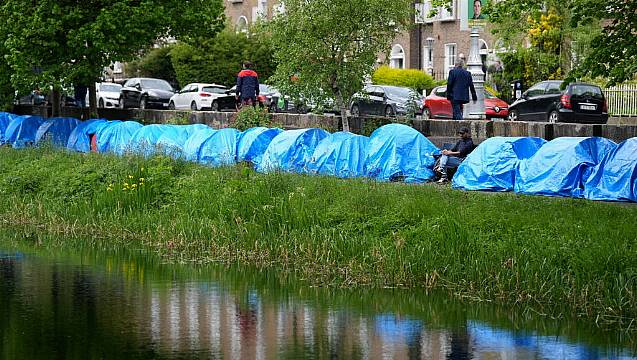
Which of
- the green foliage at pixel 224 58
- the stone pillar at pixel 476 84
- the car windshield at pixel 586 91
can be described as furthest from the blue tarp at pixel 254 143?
the green foliage at pixel 224 58

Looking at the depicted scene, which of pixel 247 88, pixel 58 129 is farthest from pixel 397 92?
pixel 58 129

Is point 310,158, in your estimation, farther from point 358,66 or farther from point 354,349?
point 354,349

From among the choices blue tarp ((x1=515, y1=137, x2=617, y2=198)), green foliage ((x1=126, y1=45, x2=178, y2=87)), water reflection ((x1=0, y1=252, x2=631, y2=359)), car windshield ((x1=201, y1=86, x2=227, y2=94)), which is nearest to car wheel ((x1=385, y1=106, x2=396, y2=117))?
car windshield ((x1=201, y1=86, x2=227, y2=94))

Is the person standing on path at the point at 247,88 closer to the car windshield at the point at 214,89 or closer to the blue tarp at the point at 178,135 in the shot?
the blue tarp at the point at 178,135

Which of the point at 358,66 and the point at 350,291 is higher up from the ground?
the point at 358,66

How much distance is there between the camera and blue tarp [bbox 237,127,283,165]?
92.4 feet

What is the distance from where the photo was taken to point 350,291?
57.3 ft

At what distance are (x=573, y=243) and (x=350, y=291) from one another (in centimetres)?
302

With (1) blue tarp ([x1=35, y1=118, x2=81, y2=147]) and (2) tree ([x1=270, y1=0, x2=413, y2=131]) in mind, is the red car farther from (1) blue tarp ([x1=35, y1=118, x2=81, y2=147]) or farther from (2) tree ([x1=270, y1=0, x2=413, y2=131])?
(1) blue tarp ([x1=35, y1=118, x2=81, y2=147])

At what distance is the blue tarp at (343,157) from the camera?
84.8ft

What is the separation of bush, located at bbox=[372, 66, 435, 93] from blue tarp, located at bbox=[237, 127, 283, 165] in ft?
80.1

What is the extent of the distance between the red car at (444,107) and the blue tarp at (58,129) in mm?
11928

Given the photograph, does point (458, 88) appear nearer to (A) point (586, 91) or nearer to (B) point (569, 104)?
(B) point (569, 104)

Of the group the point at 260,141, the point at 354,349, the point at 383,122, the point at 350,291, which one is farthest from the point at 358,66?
the point at 354,349
